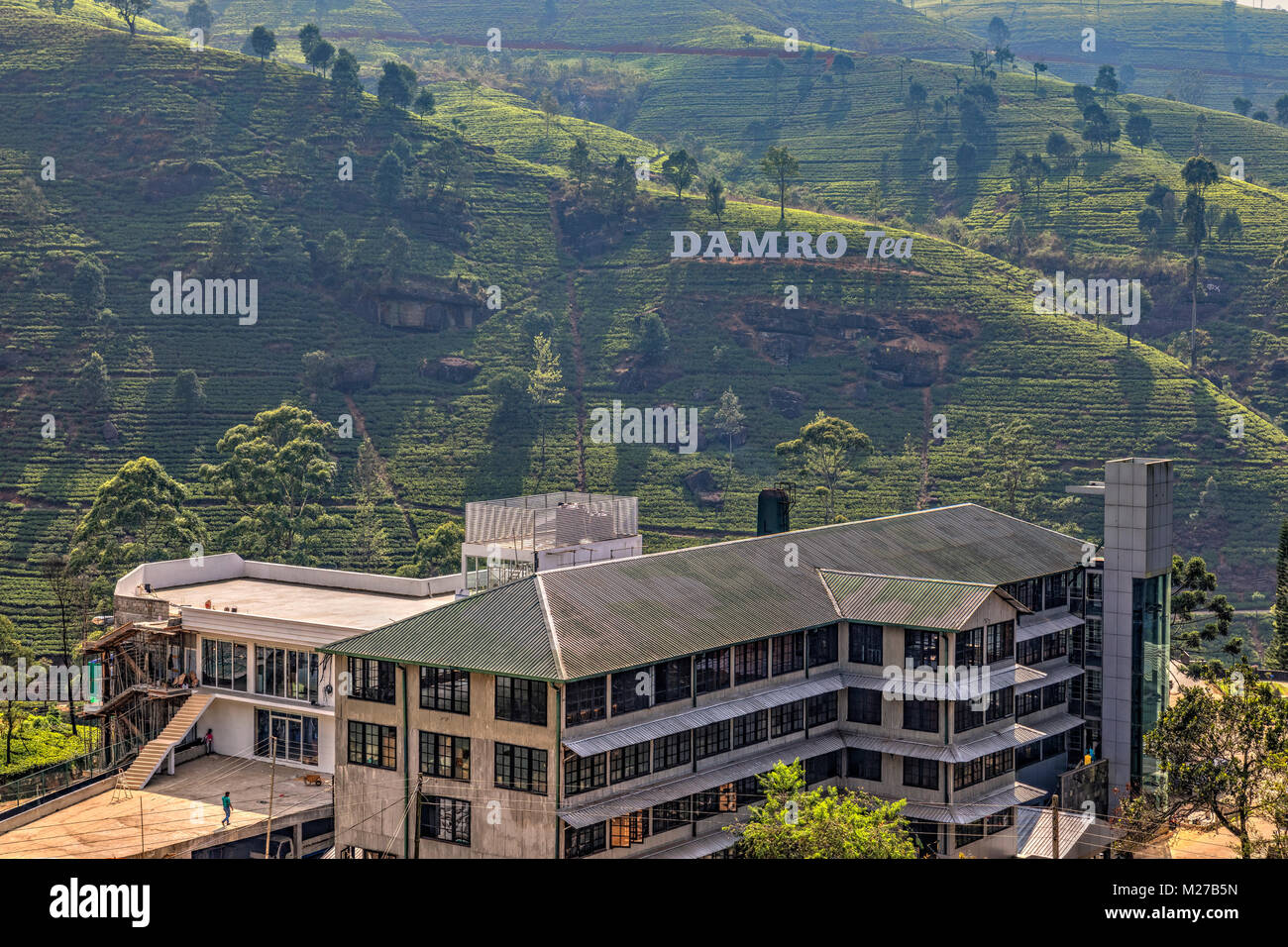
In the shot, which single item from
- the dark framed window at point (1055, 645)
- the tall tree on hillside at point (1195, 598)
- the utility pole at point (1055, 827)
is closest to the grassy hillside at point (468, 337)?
the tall tree on hillside at point (1195, 598)

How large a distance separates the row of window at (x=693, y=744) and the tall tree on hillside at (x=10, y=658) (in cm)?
3467

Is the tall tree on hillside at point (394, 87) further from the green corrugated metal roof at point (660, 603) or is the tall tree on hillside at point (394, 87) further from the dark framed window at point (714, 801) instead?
the dark framed window at point (714, 801)

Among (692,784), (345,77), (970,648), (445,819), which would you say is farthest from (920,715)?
(345,77)

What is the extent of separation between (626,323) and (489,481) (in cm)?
3337

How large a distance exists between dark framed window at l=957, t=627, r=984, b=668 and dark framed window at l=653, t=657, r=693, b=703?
32.8 feet

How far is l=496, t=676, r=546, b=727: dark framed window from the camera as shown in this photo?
3928cm

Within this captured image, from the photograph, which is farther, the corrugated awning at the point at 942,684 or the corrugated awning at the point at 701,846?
the corrugated awning at the point at 942,684

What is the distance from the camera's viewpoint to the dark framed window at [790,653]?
46.5 meters

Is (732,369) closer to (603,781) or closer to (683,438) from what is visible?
(683,438)

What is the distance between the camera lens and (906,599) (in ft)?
159

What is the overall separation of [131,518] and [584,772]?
55.3 m

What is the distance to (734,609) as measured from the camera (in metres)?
46.1

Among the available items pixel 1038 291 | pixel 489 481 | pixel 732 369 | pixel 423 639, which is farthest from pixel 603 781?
pixel 1038 291
